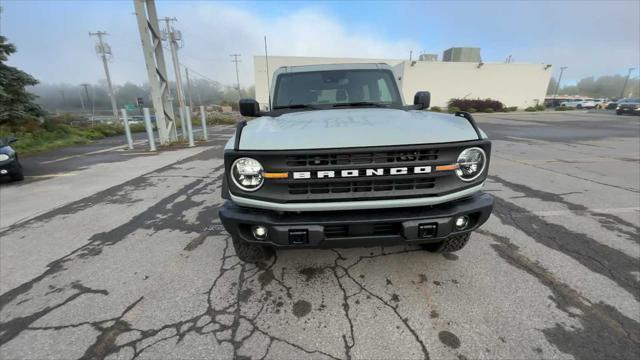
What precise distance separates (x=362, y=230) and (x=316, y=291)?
0.80 meters

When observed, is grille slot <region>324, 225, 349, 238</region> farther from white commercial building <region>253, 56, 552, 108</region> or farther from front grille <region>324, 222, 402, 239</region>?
white commercial building <region>253, 56, 552, 108</region>

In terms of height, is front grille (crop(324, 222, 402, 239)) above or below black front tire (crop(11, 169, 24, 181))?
above

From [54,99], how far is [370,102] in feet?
405

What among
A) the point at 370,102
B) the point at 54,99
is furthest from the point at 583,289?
the point at 54,99

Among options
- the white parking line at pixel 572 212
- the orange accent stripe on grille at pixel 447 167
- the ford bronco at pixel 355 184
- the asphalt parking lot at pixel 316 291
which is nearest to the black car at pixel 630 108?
the asphalt parking lot at pixel 316 291

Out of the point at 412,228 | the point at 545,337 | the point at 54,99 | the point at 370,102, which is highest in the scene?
the point at 54,99

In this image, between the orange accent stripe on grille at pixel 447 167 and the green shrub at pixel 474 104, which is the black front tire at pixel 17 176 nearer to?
the orange accent stripe on grille at pixel 447 167

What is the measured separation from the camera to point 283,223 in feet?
6.25

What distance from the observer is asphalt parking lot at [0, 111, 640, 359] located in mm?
1849

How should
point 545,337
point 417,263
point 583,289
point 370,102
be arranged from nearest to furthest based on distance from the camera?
point 545,337
point 583,289
point 417,263
point 370,102

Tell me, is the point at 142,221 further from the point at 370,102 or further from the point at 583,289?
the point at 583,289

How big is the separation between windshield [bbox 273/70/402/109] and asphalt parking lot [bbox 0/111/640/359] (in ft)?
5.58

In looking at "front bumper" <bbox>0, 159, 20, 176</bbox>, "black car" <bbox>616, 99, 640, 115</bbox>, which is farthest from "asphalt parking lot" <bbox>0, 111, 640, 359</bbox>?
"black car" <bbox>616, 99, 640, 115</bbox>

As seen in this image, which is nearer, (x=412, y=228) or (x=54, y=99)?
(x=412, y=228)
